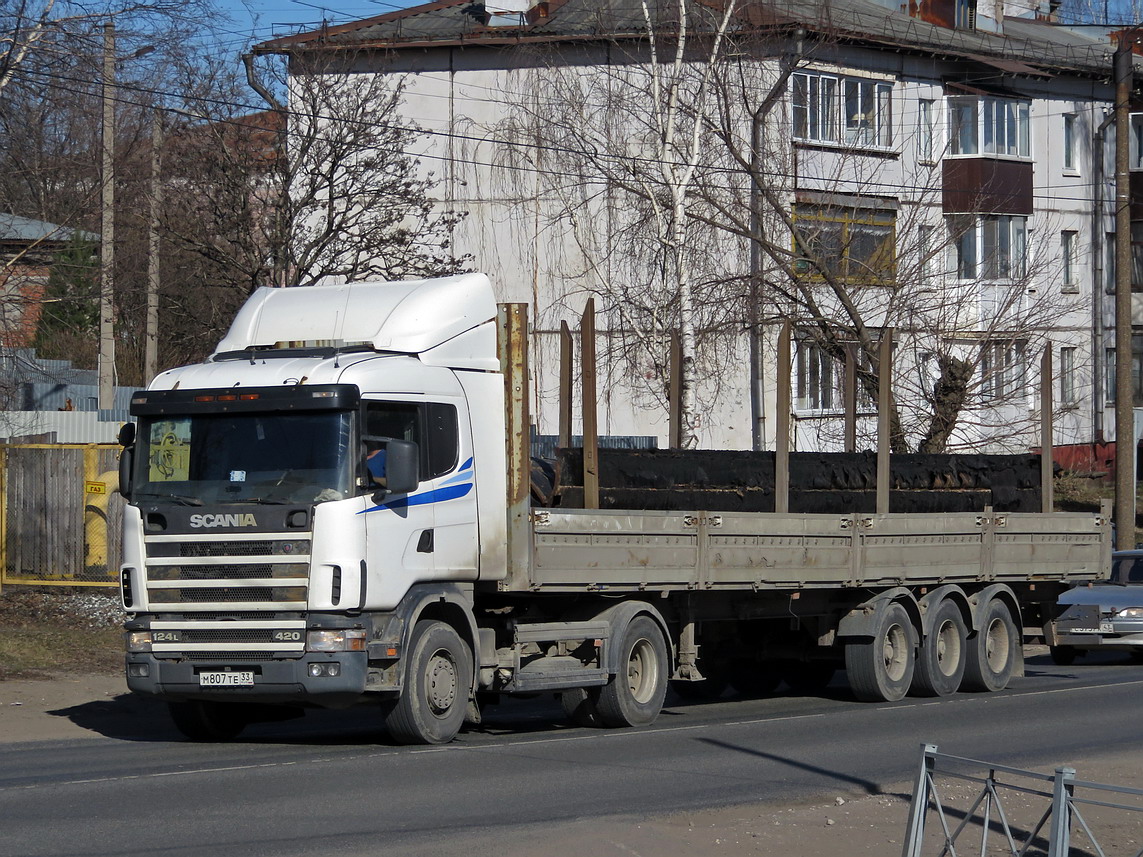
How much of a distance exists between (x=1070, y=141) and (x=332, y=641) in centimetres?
3724

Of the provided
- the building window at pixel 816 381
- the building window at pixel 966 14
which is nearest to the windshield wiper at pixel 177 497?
the building window at pixel 816 381

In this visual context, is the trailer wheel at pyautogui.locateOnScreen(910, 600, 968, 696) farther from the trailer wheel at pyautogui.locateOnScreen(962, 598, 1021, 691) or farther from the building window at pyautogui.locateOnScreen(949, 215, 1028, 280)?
the building window at pyautogui.locateOnScreen(949, 215, 1028, 280)

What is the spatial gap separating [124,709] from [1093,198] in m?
35.9

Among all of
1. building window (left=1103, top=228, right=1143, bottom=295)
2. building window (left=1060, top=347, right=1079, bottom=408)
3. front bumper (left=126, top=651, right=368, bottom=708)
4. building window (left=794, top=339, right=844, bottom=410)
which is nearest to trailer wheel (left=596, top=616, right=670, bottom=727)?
front bumper (left=126, top=651, right=368, bottom=708)

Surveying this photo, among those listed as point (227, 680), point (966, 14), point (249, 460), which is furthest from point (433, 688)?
point (966, 14)

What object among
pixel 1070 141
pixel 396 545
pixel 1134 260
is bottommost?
pixel 396 545

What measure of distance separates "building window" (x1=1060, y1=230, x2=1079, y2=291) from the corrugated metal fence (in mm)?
29809

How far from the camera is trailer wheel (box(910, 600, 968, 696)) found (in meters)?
16.0

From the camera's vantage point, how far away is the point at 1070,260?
41781 millimetres

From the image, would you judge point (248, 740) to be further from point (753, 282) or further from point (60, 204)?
point (753, 282)

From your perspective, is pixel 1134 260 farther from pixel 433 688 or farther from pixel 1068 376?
pixel 433 688

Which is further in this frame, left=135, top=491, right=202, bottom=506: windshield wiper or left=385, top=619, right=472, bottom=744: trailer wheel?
left=385, top=619, right=472, bottom=744: trailer wheel

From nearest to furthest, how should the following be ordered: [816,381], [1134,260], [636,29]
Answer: [816,381], [636,29], [1134,260]

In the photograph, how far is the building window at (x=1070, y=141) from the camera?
42.5 metres
